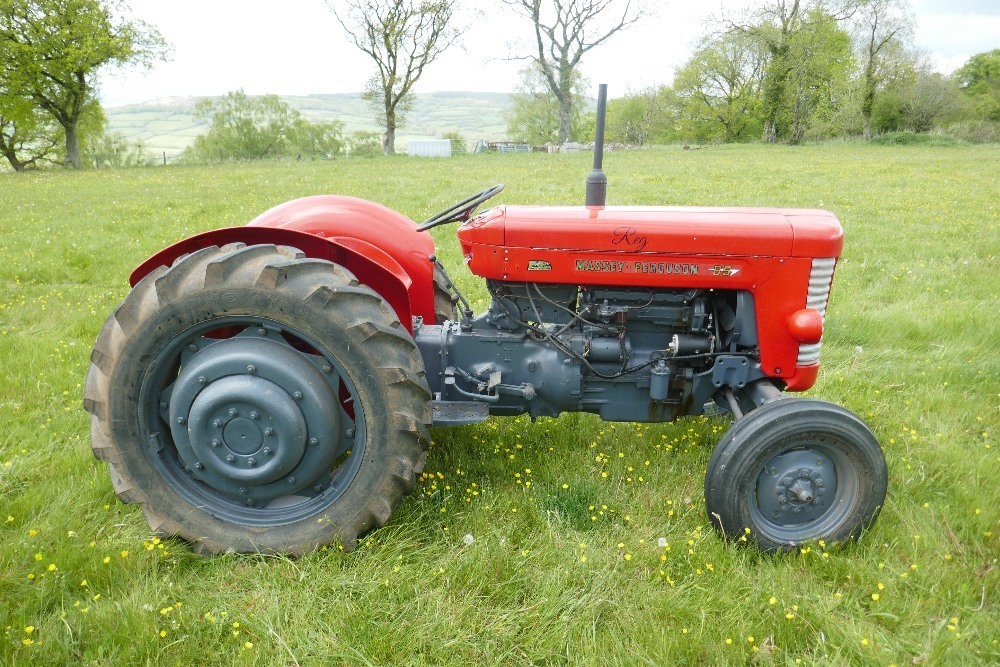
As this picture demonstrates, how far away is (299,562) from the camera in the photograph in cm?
244

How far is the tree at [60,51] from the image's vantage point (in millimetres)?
24938

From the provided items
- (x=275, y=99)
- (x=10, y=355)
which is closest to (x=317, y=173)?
(x=10, y=355)

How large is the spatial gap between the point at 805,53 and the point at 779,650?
37.8 m

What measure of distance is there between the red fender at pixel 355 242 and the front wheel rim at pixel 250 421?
15.4 inches

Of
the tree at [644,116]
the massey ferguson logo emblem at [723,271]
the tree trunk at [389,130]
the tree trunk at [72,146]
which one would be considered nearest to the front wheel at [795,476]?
the massey ferguson logo emblem at [723,271]

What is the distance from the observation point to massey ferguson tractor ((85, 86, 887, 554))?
2.37 metres

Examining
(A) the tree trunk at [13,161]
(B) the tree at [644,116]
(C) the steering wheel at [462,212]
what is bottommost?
(A) the tree trunk at [13,161]

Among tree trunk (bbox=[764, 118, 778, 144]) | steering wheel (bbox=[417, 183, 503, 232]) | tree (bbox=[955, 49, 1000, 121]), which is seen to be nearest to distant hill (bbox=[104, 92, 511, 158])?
tree trunk (bbox=[764, 118, 778, 144])

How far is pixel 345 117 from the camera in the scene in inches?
3757

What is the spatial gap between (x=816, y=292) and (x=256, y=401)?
2273 mm

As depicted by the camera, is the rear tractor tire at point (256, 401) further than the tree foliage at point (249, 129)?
No

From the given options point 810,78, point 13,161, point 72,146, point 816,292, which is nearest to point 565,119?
point 810,78

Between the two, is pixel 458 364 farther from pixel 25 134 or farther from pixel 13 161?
pixel 25 134

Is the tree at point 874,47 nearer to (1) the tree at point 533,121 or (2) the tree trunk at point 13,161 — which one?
(1) the tree at point 533,121
